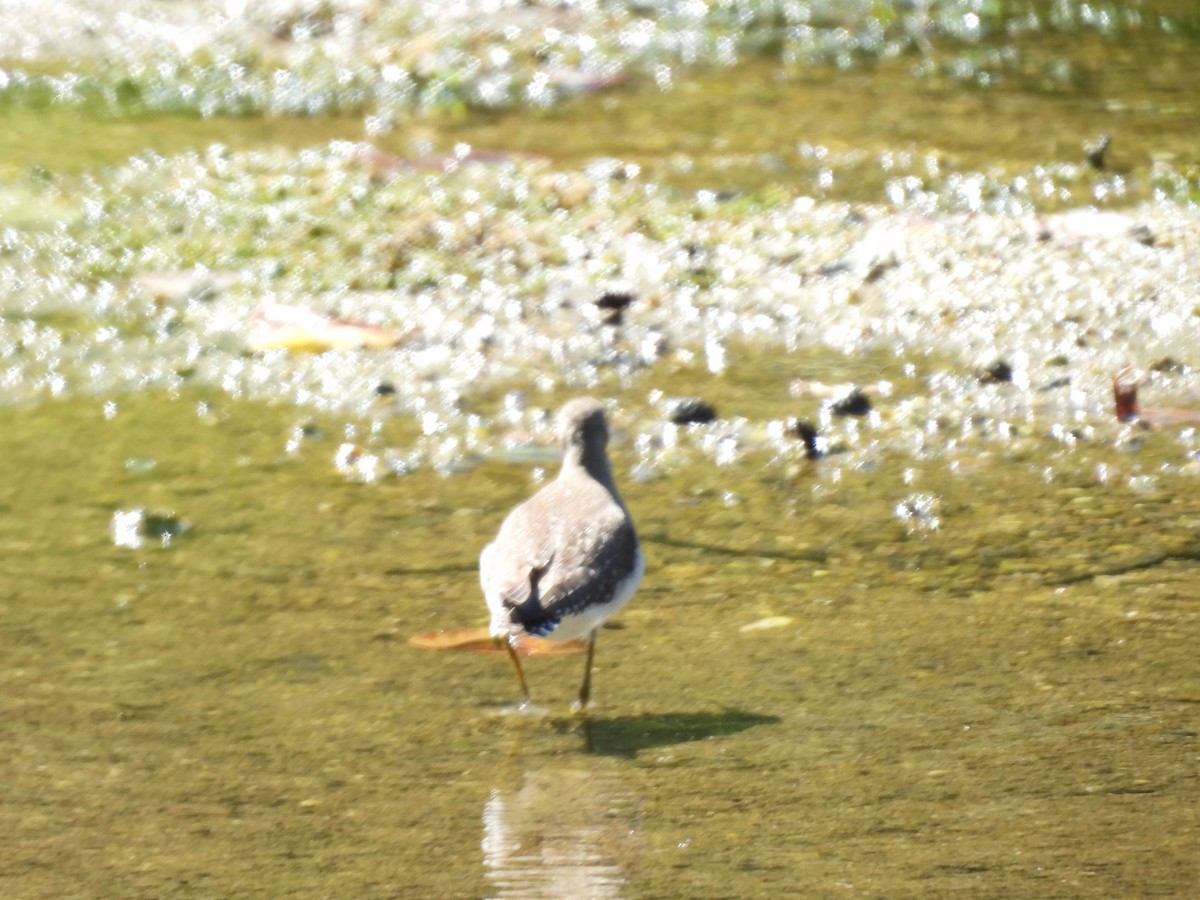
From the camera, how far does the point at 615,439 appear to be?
5766mm

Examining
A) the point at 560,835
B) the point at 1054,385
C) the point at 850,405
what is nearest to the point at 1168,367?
the point at 1054,385

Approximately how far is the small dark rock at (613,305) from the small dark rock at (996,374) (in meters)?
1.19

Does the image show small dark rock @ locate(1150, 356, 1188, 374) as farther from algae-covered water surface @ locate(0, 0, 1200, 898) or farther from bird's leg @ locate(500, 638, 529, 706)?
bird's leg @ locate(500, 638, 529, 706)

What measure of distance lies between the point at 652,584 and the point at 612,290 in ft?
7.41

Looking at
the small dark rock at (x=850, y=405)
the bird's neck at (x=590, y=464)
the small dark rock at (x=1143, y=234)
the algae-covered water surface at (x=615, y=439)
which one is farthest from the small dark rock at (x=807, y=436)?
the small dark rock at (x=1143, y=234)

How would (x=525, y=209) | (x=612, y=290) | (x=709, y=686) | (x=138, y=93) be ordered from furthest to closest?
(x=138, y=93) < (x=525, y=209) < (x=612, y=290) < (x=709, y=686)

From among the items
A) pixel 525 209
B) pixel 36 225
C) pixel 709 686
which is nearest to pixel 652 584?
pixel 709 686

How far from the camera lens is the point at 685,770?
3717 millimetres

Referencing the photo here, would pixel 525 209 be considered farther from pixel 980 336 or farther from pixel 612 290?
pixel 980 336

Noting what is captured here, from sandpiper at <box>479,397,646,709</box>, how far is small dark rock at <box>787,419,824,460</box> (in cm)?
95

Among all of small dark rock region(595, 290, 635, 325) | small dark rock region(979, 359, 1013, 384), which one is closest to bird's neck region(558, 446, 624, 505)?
small dark rock region(979, 359, 1013, 384)

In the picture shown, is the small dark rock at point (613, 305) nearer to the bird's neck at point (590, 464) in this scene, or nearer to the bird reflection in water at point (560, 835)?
the bird's neck at point (590, 464)

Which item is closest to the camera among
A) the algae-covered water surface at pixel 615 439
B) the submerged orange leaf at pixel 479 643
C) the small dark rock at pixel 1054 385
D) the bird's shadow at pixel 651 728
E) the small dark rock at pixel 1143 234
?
the algae-covered water surface at pixel 615 439

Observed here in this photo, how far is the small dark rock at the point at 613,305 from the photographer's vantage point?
6637 mm
